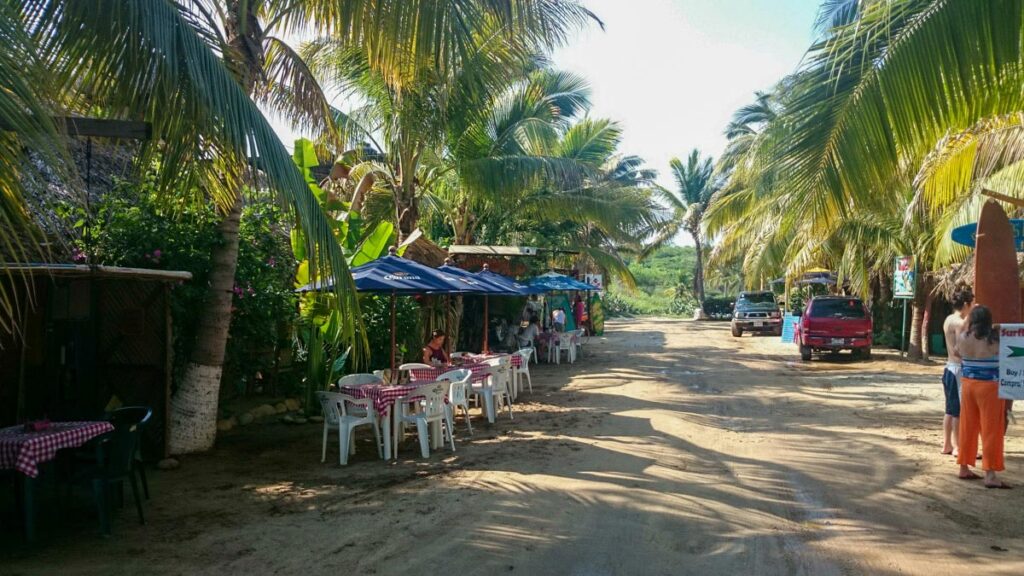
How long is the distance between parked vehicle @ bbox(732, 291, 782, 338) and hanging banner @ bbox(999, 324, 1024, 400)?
2443 cm

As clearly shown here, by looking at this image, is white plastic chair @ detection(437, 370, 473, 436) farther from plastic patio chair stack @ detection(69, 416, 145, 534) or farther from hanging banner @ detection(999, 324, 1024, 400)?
hanging banner @ detection(999, 324, 1024, 400)

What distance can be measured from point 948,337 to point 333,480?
20.0 feet

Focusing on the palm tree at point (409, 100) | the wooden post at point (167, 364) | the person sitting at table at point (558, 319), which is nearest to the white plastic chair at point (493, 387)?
the wooden post at point (167, 364)

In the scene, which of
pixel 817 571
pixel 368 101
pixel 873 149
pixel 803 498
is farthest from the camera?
pixel 368 101

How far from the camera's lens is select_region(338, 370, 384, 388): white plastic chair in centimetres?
848

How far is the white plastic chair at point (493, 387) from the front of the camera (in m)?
10.1

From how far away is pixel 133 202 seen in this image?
28.8 ft

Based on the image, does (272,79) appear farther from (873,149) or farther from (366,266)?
(873,149)

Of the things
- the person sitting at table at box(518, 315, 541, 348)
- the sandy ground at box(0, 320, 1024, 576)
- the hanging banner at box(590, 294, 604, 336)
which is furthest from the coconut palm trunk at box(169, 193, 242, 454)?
the hanging banner at box(590, 294, 604, 336)

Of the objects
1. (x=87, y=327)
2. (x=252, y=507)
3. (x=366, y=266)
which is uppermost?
(x=366, y=266)

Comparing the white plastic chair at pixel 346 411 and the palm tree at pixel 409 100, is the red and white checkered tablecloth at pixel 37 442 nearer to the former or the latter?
the white plastic chair at pixel 346 411

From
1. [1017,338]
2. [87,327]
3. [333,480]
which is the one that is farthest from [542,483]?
[87,327]

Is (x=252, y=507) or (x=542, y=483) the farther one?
(x=542, y=483)

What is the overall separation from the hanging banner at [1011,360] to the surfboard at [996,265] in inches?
35.0
